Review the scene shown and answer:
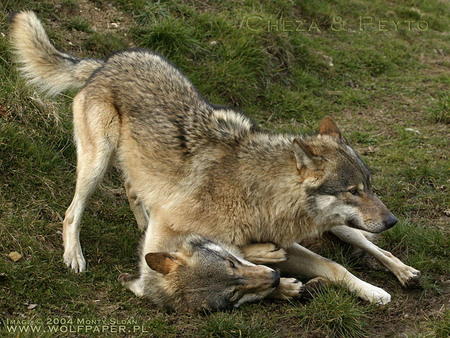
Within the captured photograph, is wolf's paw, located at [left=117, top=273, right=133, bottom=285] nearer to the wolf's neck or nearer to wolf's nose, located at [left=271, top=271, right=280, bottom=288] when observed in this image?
the wolf's neck

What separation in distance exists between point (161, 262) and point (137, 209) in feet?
5.20

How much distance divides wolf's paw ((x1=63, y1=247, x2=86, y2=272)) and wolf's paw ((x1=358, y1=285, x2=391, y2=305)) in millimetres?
2560

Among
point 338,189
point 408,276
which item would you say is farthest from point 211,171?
point 408,276

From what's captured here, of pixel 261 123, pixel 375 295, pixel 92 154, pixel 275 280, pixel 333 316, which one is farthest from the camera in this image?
pixel 261 123

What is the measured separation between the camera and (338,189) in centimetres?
443

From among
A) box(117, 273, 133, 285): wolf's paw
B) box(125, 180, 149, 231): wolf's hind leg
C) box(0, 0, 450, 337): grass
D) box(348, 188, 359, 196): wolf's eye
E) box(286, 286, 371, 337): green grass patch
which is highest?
box(348, 188, 359, 196): wolf's eye

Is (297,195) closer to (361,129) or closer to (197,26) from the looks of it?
(361,129)

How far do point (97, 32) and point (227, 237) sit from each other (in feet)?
16.0

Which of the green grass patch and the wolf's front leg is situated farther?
the wolf's front leg

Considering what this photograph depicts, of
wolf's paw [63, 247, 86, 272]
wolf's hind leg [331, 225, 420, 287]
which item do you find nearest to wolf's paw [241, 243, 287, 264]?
wolf's hind leg [331, 225, 420, 287]

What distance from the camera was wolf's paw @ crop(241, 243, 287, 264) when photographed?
4.66 metres

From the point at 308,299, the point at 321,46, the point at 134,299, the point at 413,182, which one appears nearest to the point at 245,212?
the point at 308,299

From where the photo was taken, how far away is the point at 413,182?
655cm

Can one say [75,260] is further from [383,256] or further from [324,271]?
[383,256]
